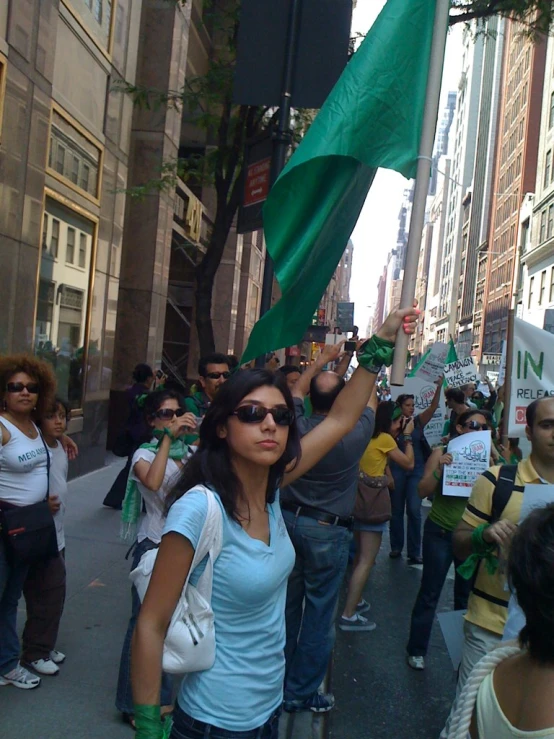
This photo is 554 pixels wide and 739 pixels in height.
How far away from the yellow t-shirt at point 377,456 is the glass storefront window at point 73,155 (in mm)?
5176

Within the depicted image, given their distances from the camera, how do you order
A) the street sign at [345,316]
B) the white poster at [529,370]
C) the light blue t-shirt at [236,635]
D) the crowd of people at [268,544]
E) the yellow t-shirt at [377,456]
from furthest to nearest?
1. the street sign at [345,316]
2. the yellow t-shirt at [377,456]
3. the white poster at [529,370]
4. the light blue t-shirt at [236,635]
5. the crowd of people at [268,544]

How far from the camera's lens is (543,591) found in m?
1.68

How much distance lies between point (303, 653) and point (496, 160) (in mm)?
85983

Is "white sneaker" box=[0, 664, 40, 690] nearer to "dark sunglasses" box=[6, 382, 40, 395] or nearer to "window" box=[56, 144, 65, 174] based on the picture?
"dark sunglasses" box=[6, 382, 40, 395]

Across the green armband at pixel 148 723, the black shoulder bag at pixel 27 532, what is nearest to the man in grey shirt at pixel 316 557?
the black shoulder bag at pixel 27 532

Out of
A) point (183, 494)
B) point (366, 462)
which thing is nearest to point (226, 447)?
point (183, 494)

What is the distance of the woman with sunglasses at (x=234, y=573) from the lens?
2062 millimetres

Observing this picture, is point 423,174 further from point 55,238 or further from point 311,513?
point 55,238

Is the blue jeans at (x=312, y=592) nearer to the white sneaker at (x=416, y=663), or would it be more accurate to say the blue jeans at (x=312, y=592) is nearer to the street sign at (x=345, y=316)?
the white sneaker at (x=416, y=663)

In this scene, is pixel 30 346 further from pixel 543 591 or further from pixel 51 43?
pixel 543 591

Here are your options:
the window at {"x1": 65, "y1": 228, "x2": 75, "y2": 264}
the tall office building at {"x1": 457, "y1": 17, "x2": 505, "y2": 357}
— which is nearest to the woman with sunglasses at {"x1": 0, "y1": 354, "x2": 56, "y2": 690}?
the window at {"x1": 65, "y1": 228, "x2": 75, "y2": 264}

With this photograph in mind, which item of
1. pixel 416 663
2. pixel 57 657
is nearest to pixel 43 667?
pixel 57 657

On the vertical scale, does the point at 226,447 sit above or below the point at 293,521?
above

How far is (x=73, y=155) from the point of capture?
995cm
